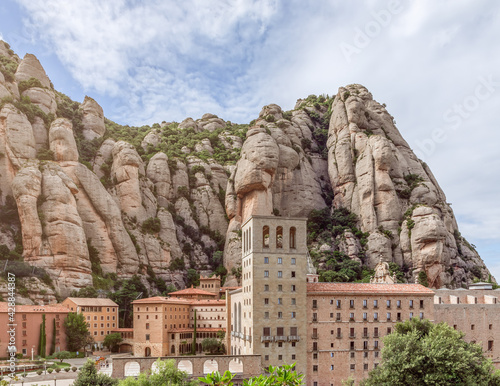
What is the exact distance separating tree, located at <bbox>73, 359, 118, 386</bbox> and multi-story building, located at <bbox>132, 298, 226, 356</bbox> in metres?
31.3

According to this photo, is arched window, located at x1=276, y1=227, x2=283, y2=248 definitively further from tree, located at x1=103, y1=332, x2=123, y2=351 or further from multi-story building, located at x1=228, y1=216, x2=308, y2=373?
tree, located at x1=103, y1=332, x2=123, y2=351

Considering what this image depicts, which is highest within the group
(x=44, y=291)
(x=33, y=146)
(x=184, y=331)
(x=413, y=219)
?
(x=33, y=146)

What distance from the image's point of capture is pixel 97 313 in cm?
8600

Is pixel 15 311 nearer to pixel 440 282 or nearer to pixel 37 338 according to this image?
pixel 37 338

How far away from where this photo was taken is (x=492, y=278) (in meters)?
120

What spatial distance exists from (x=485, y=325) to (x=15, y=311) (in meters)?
73.3

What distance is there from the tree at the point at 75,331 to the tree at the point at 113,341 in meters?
4.03

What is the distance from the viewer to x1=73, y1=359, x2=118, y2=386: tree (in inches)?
1869

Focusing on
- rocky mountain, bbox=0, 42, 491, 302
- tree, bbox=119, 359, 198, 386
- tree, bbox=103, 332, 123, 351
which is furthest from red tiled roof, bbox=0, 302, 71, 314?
tree, bbox=119, 359, 198, 386

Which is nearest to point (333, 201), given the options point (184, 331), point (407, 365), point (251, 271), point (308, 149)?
point (308, 149)

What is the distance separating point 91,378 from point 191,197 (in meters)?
84.0

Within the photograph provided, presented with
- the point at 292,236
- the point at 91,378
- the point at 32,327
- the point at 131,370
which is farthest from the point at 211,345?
the point at 91,378

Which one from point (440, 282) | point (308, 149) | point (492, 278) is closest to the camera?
point (440, 282)

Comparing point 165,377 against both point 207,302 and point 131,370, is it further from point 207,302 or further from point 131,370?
point 207,302
